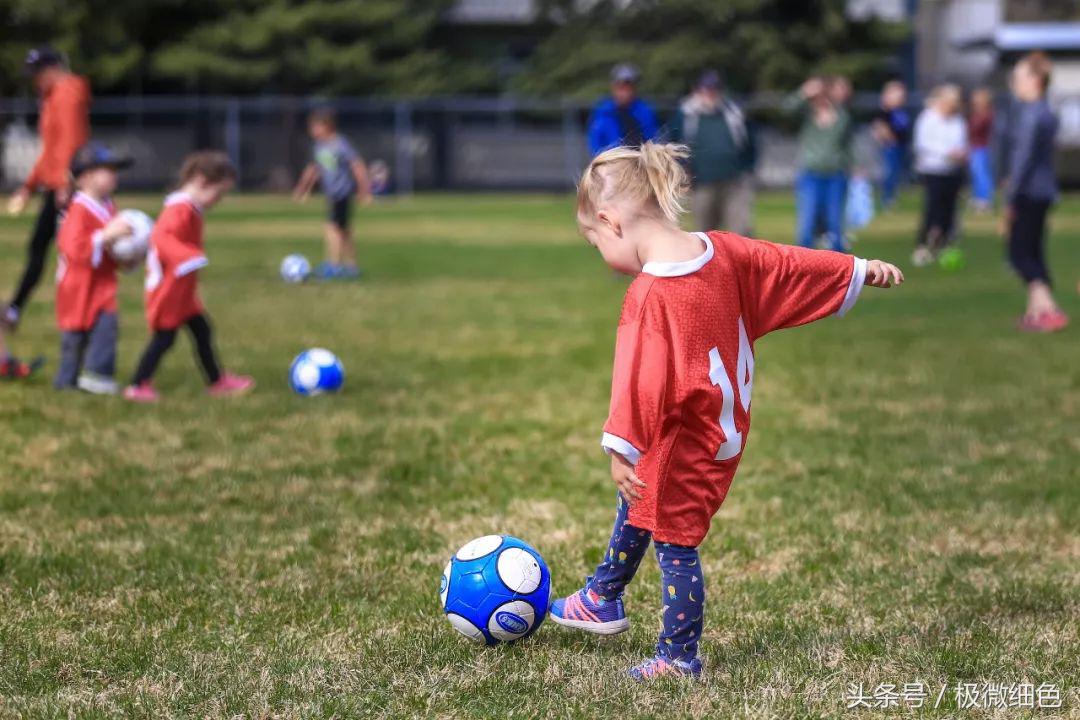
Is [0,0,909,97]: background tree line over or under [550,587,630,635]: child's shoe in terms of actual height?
over

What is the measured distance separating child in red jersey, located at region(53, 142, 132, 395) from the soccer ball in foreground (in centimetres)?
6

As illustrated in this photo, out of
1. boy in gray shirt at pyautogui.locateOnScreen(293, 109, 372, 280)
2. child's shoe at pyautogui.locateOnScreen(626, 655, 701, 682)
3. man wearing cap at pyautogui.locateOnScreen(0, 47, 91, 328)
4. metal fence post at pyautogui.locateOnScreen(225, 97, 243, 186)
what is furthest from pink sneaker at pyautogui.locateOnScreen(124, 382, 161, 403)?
metal fence post at pyautogui.locateOnScreen(225, 97, 243, 186)

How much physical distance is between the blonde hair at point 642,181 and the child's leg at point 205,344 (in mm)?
5403

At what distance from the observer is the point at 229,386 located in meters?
9.09

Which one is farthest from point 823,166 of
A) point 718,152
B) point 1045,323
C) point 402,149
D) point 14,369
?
point 402,149

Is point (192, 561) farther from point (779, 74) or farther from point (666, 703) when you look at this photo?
point (779, 74)

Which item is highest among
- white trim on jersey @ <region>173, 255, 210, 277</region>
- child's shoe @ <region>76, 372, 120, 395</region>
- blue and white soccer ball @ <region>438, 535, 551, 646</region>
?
white trim on jersey @ <region>173, 255, 210, 277</region>

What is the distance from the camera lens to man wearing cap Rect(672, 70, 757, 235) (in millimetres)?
15789

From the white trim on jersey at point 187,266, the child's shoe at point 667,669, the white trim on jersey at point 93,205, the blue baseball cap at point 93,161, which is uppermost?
the blue baseball cap at point 93,161

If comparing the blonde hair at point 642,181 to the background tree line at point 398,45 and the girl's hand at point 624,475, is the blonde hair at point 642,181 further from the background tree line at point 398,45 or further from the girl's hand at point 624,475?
the background tree line at point 398,45

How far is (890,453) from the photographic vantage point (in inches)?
285

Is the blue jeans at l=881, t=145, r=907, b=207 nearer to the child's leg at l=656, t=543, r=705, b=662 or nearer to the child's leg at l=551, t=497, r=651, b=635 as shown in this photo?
the child's leg at l=551, t=497, r=651, b=635

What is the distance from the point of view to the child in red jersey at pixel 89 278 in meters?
8.78

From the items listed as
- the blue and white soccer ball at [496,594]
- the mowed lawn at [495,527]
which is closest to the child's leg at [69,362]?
the mowed lawn at [495,527]
